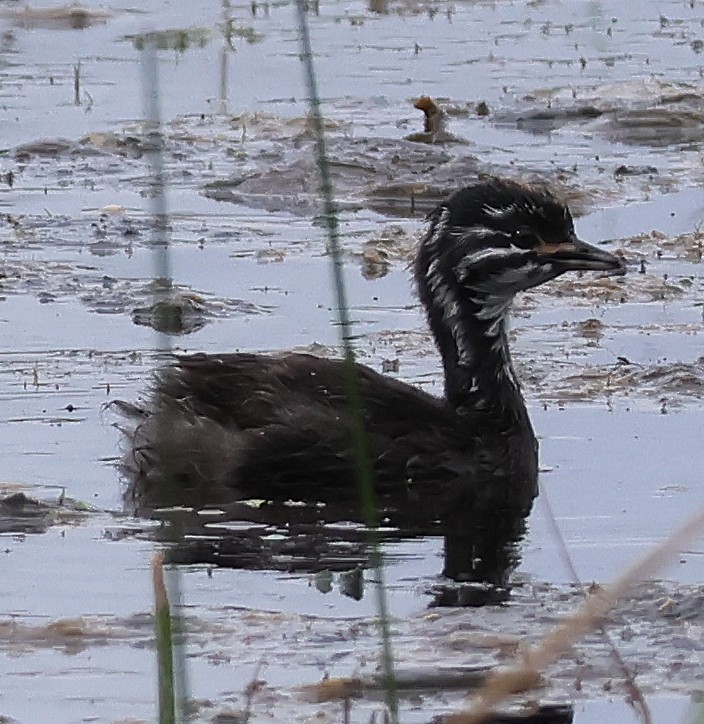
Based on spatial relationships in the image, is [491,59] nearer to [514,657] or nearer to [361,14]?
[361,14]

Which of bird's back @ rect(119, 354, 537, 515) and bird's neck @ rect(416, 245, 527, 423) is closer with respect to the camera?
bird's back @ rect(119, 354, 537, 515)

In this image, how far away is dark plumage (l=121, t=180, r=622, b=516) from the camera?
960 centimetres

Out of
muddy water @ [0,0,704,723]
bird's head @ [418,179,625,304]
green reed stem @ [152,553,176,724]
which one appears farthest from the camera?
bird's head @ [418,179,625,304]

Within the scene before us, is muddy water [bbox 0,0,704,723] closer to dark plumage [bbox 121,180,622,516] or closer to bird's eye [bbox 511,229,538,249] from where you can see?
dark plumage [bbox 121,180,622,516]

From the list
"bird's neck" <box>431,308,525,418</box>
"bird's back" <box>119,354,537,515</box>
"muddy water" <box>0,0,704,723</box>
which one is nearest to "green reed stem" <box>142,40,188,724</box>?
"muddy water" <box>0,0,704,723</box>

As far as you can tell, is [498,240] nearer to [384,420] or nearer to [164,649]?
[384,420]

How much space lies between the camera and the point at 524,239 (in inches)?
412

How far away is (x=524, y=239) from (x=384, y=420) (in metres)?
1.20

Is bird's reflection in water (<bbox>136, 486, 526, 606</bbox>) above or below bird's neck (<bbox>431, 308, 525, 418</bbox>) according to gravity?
below

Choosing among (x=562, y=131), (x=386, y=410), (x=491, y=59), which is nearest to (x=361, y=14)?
(x=491, y=59)

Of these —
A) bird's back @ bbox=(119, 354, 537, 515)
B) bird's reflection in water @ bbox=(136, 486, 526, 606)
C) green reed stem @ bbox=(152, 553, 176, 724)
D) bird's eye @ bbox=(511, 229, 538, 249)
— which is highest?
bird's eye @ bbox=(511, 229, 538, 249)

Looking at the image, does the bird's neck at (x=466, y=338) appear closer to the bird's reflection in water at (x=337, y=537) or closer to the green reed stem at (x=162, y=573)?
the bird's reflection in water at (x=337, y=537)

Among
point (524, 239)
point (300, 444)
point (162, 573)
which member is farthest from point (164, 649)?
point (524, 239)

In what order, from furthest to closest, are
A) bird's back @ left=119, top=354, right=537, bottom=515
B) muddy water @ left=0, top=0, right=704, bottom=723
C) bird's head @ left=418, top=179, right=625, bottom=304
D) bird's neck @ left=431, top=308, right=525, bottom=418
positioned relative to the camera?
bird's head @ left=418, top=179, right=625, bottom=304 → bird's neck @ left=431, top=308, right=525, bottom=418 → bird's back @ left=119, top=354, right=537, bottom=515 → muddy water @ left=0, top=0, right=704, bottom=723
